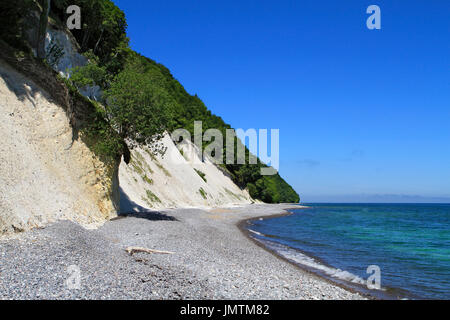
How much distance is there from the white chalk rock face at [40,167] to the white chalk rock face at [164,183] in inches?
275

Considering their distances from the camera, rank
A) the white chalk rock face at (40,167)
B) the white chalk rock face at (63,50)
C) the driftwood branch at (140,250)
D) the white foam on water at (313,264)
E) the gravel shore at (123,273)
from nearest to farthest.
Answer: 1. the gravel shore at (123,273)
2. the driftwood branch at (140,250)
3. the white chalk rock face at (40,167)
4. the white foam on water at (313,264)
5. the white chalk rock face at (63,50)

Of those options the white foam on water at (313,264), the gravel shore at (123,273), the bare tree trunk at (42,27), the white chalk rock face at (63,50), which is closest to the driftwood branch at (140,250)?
the gravel shore at (123,273)

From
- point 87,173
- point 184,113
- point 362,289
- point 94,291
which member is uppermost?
point 184,113

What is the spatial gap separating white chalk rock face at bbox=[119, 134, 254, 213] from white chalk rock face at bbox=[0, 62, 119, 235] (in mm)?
6996

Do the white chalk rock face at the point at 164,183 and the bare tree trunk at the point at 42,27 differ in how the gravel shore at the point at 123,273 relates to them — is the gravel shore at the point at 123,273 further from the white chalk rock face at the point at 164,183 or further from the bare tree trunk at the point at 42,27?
the bare tree trunk at the point at 42,27

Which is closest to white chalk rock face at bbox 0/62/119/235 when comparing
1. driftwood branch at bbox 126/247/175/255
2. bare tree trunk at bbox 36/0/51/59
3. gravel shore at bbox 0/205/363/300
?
gravel shore at bbox 0/205/363/300

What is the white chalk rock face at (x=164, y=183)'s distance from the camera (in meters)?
28.3

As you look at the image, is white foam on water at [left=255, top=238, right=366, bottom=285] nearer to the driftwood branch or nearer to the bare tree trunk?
the driftwood branch

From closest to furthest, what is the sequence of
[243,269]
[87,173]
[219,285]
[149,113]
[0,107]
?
1. [219,285]
2. [243,269]
3. [0,107]
4. [87,173]
5. [149,113]

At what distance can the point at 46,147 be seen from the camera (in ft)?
50.9

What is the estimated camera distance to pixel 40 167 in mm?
14477

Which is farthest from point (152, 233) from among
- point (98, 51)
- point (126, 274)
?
point (98, 51)

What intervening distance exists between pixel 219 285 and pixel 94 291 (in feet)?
11.2
